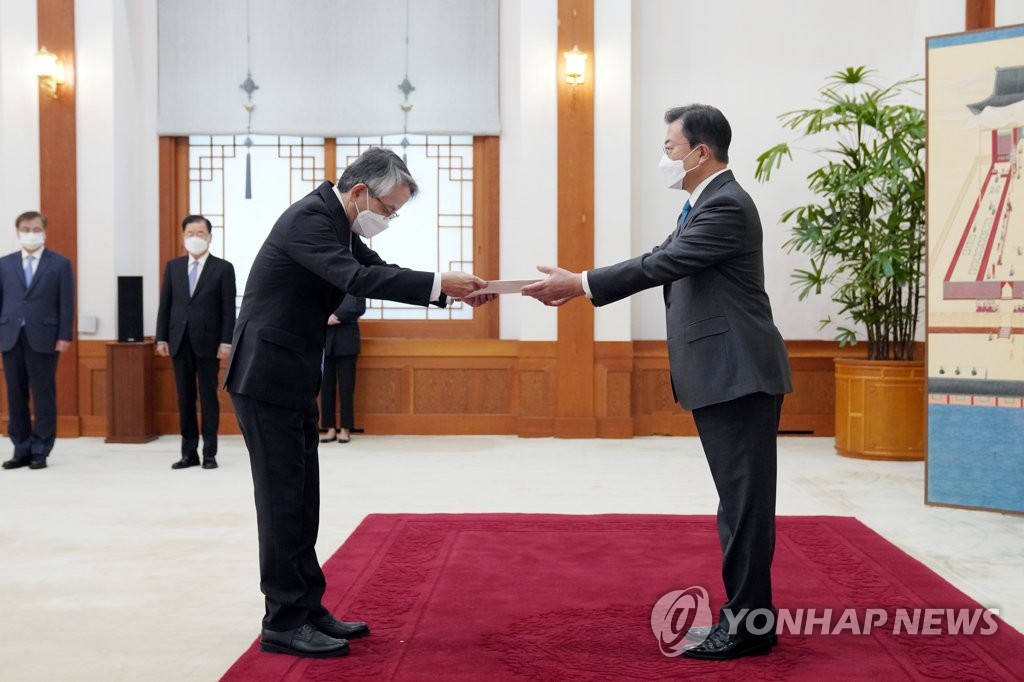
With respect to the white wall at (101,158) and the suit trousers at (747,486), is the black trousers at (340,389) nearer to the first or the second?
the white wall at (101,158)

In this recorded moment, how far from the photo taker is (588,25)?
293 inches

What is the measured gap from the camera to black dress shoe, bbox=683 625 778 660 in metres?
2.86

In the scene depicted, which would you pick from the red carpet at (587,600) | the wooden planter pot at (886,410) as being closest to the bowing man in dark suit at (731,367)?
the red carpet at (587,600)

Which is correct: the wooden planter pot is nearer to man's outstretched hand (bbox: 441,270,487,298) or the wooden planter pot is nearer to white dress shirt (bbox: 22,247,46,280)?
man's outstretched hand (bbox: 441,270,487,298)

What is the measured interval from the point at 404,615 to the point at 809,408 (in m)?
5.08

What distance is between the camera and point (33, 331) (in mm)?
6211

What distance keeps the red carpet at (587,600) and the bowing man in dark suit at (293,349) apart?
0.68 ft

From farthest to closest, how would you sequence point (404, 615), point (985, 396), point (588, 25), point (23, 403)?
point (588, 25) < point (23, 403) < point (985, 396) < point (404, 615)

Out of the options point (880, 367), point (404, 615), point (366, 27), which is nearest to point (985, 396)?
point (880, 367)

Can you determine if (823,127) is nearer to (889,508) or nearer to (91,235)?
(889,508)

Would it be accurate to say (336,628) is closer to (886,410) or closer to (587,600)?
(587,600)

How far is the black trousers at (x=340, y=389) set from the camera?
7277 mm

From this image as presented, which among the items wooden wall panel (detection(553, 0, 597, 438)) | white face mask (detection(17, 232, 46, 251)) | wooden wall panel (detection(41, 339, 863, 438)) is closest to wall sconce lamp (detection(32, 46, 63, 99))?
white face mask (detection(17, 232, 46, 251))

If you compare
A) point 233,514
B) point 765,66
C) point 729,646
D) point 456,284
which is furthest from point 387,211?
point 765,66
